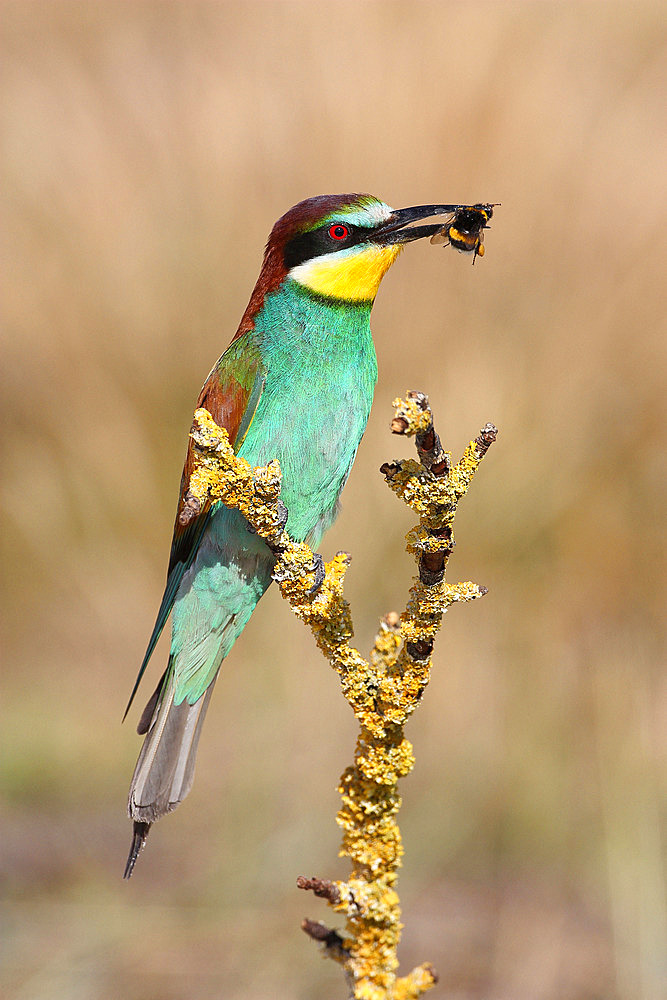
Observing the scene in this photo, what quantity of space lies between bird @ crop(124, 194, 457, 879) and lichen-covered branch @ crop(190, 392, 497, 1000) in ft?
1.56

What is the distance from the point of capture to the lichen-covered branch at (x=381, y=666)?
550 mm

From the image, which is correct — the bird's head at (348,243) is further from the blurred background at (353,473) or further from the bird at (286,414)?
the blurred background at (353,473)

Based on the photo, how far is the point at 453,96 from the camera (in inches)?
81.4

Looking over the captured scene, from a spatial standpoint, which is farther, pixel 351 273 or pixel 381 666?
pixel 351 273

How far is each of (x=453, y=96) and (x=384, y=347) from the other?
633 mm

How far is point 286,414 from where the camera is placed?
116 cm

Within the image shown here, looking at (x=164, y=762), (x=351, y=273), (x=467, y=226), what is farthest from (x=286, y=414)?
(x=164, y=762)

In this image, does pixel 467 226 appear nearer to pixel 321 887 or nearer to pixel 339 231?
pixel 339 231

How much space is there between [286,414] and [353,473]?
0.85m

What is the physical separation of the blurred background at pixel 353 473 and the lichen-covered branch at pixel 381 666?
1.22 meters

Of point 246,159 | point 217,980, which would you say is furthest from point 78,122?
point 217,980

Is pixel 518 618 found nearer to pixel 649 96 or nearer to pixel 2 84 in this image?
pixel 649 96

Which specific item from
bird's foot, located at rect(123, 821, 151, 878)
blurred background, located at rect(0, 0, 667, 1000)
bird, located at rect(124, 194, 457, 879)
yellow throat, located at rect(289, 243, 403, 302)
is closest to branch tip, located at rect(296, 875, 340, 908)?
bird's foot, located at rect(123, 821, 151, 878)

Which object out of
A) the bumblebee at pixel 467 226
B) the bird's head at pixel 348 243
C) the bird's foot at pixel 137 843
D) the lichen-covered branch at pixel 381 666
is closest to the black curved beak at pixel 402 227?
the bird's head at pixel 348 243
